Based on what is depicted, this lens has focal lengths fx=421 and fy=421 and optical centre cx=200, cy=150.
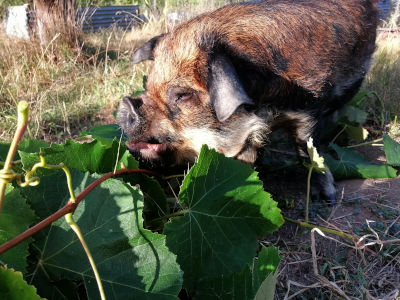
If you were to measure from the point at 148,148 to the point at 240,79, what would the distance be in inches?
22.3

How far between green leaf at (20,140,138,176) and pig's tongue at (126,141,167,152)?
609 millimetres

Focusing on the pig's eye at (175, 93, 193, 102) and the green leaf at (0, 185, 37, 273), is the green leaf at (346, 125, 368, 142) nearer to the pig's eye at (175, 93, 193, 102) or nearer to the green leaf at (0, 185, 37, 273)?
the pig's eye at (175, 93, 193, 102)

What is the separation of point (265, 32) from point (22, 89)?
8.20ft

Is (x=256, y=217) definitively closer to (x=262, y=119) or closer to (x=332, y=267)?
(x=332, y=267)

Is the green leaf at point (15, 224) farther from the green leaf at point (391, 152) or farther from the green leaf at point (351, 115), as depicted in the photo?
the green leaf at point (351, 115)

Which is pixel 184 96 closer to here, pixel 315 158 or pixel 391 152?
pixel 315 158

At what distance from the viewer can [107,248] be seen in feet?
3.21

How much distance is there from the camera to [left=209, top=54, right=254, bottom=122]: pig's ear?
6.20ft

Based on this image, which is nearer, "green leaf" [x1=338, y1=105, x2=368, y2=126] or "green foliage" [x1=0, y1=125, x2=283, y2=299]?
"green foliage" [x1=0, y1=125, x2=283, y2=299]

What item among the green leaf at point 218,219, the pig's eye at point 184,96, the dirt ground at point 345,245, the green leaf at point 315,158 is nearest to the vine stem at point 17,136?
the green leaf at point 218,219

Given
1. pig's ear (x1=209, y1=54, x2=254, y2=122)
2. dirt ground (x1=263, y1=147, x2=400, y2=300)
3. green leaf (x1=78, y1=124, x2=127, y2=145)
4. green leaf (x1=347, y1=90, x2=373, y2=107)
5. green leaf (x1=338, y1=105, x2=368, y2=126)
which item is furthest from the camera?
green leaf (x1=347, y1=90, x2=373, y2=107)

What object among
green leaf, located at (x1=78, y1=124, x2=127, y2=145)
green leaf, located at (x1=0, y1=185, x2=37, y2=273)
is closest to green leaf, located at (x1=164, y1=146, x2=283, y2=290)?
green leaf, located at (x1=0, y1=185, x2=37, y2=273)

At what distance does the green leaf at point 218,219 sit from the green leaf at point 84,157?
0.25m

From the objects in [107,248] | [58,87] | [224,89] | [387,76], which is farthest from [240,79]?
[387,76]
